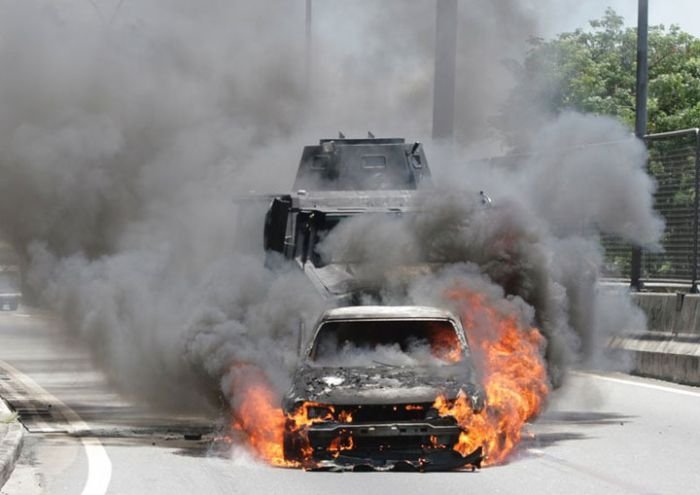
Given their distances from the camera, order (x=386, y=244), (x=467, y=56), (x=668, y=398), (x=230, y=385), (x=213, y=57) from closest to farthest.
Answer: (x=230, y=385) < (x=386, y=244) < (x=668, y=398) < (x=213, y=57) < (x=467, y=56)

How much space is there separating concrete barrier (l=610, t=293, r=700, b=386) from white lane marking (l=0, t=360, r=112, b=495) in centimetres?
820

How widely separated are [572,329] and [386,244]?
247 cm

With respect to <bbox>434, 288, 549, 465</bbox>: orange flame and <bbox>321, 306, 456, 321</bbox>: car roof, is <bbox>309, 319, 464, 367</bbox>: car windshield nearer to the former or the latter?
<bbox>321, 306, 456, 321</bbox>: car roof

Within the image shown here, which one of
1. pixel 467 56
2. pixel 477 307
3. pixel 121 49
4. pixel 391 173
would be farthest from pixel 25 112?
pixel 477 307

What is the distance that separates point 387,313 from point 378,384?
4.79 ft

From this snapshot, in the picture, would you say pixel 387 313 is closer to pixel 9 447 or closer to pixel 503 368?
pixel 503 368

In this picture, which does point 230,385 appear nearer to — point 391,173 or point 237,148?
point 391,173

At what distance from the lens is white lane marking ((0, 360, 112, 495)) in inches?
485

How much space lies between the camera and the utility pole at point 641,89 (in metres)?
25.3

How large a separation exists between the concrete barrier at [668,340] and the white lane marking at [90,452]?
323 inches

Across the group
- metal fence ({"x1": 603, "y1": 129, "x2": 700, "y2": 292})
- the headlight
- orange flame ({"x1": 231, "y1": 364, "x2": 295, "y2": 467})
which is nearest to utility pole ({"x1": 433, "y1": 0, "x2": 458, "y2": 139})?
metal fence ({"x1": 603, "y1": 129, "x2": 700, "y2": 292})

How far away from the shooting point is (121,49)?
24.5m

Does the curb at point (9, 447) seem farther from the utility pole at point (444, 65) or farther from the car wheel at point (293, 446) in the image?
the utility pole at point (444, 65)

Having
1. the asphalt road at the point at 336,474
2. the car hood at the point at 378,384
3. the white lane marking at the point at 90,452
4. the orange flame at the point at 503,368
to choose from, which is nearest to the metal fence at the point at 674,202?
the asphalt road at the point at 336,474
